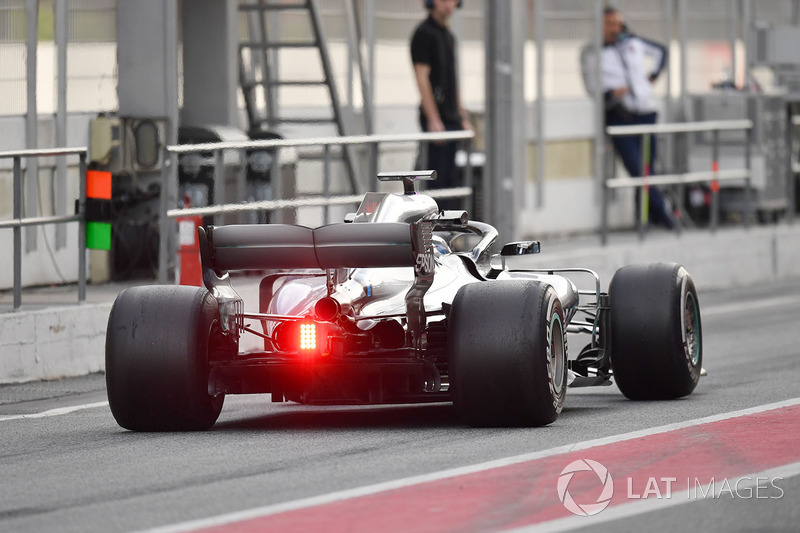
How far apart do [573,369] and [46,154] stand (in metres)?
3.99

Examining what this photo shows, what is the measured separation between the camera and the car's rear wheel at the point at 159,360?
9.87m

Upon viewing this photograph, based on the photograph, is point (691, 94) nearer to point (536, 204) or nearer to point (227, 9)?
point (536, 204)

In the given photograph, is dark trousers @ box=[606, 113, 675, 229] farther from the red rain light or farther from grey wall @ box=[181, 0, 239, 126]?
the red rain light

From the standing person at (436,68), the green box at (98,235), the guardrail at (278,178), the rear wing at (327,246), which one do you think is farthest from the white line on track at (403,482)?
the standing person at (436,68)

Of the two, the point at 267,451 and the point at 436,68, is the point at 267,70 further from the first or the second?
the point at 267,451

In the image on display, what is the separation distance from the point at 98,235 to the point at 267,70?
5863mm

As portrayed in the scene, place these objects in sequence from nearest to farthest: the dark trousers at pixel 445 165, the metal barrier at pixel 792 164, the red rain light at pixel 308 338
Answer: the red rain light at pixel 308 338, the dark trousers at pixel 445 165, the metal barrier at pixel 792 164

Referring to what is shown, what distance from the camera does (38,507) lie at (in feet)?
25.5

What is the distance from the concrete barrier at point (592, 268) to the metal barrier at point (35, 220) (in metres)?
0.24

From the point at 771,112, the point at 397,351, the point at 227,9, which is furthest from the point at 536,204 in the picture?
the point at 397,351

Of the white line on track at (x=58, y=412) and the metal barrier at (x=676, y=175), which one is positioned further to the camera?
the metal barrier at (x=676, y=175)

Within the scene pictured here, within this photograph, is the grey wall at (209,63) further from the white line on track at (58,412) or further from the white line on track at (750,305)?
the white line on track at (58,412)

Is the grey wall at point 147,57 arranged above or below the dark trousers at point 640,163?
above

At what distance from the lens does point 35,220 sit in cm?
1334
